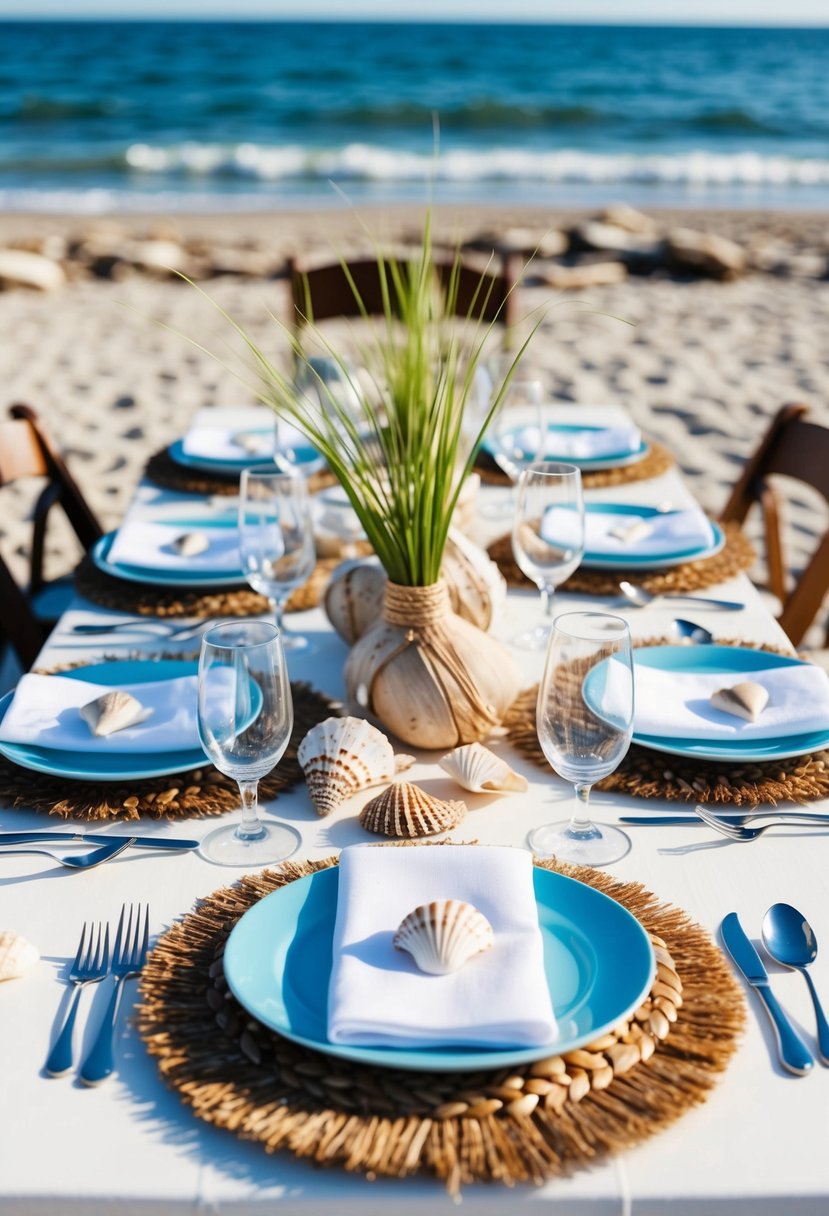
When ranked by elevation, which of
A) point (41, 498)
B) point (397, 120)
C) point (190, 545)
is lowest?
point (397, 120)

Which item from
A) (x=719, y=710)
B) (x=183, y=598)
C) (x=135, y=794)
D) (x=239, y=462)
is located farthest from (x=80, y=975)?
(x=239, y=462)

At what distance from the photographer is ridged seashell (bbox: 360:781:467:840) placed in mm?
1203

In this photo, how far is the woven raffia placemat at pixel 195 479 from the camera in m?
2.22

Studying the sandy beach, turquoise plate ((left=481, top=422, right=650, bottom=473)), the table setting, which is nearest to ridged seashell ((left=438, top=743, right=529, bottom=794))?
the table setting

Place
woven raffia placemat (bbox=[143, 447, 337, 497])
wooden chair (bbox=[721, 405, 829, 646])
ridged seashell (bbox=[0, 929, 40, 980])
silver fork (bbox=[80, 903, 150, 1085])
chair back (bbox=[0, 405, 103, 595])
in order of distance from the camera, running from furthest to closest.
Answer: chair back (bbox=[0, 405, 103, 595]), woven raffia placemat (bbox=[143, 447, 337, 497]), wooden chair (bbox=[721, 405, 829, 646]), ridged seashell (bbox=[0, 929, 40, 980]), silver fork (bbox=[80, 903, 150, 1085])

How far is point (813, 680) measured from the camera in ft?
4.70

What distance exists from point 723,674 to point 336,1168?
850mm

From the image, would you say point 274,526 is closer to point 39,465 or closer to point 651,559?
point 651,559

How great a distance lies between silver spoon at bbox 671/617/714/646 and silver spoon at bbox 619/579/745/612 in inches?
4.0

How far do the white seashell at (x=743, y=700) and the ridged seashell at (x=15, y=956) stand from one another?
2.56 ft

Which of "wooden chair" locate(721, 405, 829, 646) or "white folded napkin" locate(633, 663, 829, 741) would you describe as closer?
"white folded napkin" locate(633, 663, 829, 741)

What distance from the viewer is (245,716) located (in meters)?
1.11

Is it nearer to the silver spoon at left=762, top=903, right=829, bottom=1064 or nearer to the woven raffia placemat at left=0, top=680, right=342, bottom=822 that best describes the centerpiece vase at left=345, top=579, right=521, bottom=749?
the woven raffia placemat at left=0, top=680, right=342, bottom=822

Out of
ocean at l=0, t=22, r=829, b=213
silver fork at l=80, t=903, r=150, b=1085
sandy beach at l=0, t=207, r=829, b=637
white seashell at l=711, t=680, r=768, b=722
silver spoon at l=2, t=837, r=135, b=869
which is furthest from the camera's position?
ocean at l=0, t=22, r=829, b=213
